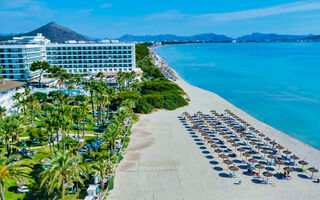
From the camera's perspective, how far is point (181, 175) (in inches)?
1169

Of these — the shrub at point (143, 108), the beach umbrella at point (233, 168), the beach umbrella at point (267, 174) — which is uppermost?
the shrub at point (143, 108)

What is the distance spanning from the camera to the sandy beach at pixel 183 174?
2619 centimetres

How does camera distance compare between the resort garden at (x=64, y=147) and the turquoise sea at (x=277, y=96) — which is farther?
the turquoise sea at (x=277, y=96)

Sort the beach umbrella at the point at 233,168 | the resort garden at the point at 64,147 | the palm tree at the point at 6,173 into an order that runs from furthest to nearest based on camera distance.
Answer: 1. the beach umbrella at the point at 233,168
2. the resort garden at the point at 64,147
3. the palm tree at the point at 6,173

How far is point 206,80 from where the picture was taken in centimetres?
10438

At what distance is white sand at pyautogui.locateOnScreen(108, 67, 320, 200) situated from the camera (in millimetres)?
26156

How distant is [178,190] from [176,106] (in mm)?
33749

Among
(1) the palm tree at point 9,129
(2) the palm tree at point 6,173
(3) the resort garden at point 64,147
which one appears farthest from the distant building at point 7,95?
(2) the palm tree at point 6,173

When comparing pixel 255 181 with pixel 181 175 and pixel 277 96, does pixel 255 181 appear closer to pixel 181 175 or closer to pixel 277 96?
pixel 181 175

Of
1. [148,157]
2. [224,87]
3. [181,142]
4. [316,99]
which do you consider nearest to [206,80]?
[224,87]

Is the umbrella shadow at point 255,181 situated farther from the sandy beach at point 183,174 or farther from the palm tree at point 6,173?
the palm tree at point 6,173

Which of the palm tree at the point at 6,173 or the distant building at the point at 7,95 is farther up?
the distant building at the point at 7,95

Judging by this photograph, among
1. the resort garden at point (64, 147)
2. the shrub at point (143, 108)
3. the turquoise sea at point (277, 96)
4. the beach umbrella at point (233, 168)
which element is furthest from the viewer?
the shrub at point (143, 108)

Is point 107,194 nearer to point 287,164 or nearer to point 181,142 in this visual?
point 181,142
